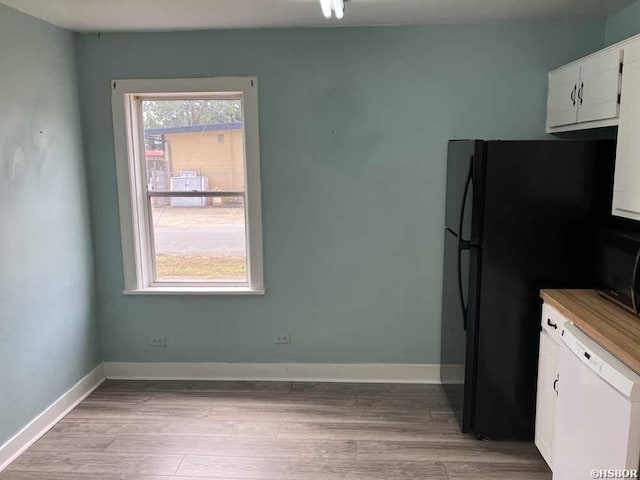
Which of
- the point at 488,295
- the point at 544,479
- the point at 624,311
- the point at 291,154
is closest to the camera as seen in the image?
the point at 624,311

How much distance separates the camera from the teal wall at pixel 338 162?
10.5ft

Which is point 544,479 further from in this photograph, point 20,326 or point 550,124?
point 20,326

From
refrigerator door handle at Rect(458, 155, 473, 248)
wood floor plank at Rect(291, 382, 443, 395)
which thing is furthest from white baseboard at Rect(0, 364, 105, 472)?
refrigerator door handle at Rect(458, 155, 473, 248)

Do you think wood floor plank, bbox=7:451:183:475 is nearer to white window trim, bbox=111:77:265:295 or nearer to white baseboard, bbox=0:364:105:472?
white baseboard, bbox=0:364:105:472

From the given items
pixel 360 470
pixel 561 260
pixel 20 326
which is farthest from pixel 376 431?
pixel 20 326

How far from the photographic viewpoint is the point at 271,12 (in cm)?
285

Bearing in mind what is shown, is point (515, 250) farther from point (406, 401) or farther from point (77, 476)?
point (77, 476)

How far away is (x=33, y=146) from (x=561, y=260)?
9.99ft

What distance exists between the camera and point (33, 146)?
2877 mm

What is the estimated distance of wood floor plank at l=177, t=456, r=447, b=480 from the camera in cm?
251

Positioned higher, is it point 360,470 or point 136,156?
point 136,156

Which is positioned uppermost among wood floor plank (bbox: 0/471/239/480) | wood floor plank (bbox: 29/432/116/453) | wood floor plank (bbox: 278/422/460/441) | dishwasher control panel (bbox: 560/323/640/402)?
dishwasher control panel (bbox: 560/323/640/402)

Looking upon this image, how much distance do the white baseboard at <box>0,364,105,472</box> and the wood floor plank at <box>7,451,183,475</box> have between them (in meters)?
0.06

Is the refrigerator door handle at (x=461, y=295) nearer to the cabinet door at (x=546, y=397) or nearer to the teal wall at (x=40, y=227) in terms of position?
the cabinet door at (x=546, y=397)
